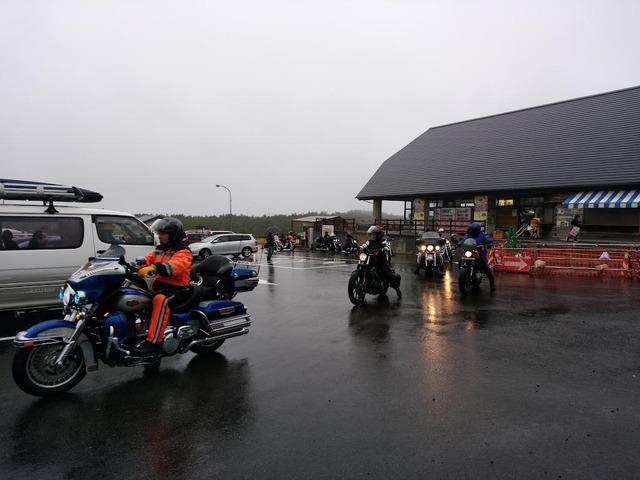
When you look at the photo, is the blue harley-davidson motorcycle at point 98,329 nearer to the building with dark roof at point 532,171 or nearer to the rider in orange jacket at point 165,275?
the rider in orange jacket at point 165,275

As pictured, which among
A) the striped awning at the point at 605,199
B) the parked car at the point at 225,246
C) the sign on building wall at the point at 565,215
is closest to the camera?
the striped awning at the point at 605,199

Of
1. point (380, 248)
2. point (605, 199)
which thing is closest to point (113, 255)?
point (380, 248)

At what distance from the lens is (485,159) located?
27391mm

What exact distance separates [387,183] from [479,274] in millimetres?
20503

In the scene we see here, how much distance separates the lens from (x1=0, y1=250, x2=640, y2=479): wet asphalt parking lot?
2.88 meters

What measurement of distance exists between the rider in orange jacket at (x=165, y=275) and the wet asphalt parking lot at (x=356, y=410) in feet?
1.75

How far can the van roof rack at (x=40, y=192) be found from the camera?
5.80 m

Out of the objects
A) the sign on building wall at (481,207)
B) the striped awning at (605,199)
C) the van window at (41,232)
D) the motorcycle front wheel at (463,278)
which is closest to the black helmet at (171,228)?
the van window at (41,232)

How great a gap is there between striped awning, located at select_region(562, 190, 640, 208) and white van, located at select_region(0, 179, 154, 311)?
21.6 meters

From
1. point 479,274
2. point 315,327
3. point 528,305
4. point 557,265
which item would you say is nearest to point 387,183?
point 557,265

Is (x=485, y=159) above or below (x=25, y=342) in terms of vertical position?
above

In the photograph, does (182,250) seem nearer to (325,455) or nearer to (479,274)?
(325,455)

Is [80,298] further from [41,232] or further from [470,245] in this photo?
[470,245]

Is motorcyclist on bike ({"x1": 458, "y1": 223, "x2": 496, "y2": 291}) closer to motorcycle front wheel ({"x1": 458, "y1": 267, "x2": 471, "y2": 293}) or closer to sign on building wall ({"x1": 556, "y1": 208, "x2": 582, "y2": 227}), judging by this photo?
motorcycle front wheel ({"x1": 458, "y1": 267, "x2": 471, "y2": 293})
